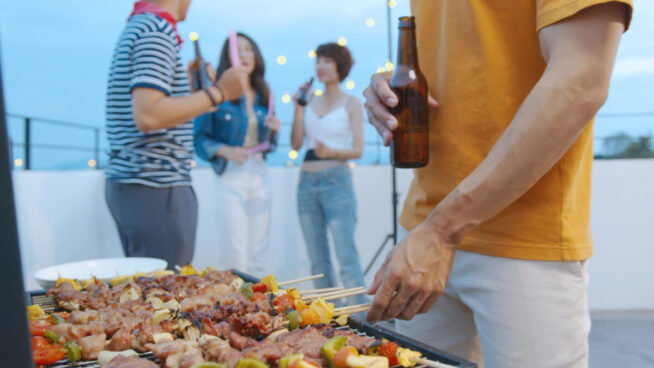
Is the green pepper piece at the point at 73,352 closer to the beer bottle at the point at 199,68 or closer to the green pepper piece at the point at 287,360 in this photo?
the green pepper piece at the point at 287,360

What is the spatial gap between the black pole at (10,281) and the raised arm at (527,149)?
0.65m

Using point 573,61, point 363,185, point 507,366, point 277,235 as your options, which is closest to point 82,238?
point 277,235

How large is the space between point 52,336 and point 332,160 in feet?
8.35

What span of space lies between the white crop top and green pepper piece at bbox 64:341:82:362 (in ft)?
8.48

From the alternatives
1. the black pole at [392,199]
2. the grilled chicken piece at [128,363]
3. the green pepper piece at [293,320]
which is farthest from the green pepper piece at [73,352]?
the black pole at [392,199]

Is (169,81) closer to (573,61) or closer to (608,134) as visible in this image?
(573,61)

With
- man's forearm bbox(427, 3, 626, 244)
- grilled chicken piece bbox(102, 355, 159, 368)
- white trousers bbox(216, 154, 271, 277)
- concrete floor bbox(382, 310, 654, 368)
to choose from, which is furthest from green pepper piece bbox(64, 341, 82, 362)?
concrete floor bbox(382, 310, 654, 368)

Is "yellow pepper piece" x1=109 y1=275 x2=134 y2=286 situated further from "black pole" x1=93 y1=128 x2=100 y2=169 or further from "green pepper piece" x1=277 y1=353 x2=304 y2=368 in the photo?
"black pole" x1=93 y1=128 x2=100 y2=169

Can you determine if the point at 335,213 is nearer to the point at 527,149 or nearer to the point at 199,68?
the point at 199,68

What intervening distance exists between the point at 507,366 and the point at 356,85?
2.84 meters

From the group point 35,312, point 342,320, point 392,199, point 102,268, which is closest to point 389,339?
point 342,320

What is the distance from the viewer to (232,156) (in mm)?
3164

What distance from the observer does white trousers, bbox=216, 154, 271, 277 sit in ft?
10.6

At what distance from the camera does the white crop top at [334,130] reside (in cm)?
338
